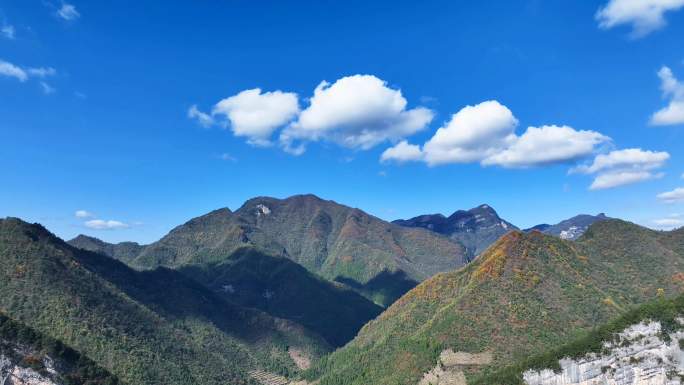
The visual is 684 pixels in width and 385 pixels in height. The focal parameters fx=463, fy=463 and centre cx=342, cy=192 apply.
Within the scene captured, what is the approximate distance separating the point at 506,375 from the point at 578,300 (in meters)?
80.9

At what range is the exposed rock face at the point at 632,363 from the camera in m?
114

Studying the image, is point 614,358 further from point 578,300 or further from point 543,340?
point 578,300

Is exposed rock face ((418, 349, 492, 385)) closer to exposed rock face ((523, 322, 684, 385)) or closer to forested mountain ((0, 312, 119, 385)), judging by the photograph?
exposed rock face ((523, 322, 684, 385))

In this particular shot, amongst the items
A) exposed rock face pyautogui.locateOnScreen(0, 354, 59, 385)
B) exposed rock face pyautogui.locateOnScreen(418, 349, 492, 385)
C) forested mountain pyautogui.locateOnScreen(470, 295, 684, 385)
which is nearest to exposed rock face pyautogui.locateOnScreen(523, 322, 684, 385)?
forested mountain pyautogui.locateOnScreen(470, 295, 684, 385)

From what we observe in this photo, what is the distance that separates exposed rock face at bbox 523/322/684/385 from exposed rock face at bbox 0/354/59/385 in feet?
408

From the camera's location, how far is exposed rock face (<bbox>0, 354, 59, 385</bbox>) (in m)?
110

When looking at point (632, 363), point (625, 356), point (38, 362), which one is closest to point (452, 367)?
point (625, 356)

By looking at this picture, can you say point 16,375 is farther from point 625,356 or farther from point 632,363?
point 632,363

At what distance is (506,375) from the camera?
403 feet

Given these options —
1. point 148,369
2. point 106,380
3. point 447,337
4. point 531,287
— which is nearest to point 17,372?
point 106,380

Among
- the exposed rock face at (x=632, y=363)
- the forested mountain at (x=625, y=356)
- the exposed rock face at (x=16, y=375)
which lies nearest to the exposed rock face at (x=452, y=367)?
the forested mountain at (x=625, y=356)

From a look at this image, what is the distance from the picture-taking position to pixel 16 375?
365ft

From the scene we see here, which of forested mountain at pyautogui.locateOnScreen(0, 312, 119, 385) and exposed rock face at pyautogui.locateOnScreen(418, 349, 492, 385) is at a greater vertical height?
forested mountain at pyautogui.locateOnScreen(0, 312, 119, 385)

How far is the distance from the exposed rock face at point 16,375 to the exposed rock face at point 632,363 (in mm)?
124210
